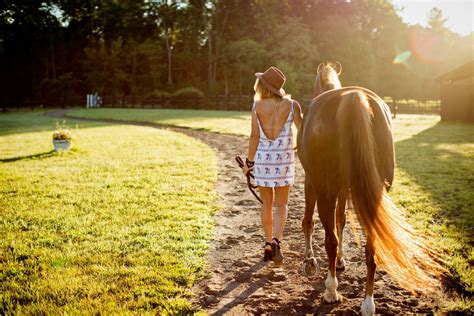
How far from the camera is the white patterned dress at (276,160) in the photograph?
3973 mm

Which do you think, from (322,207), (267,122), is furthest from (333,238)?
(267,122)

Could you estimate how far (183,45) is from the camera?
57.8 meters

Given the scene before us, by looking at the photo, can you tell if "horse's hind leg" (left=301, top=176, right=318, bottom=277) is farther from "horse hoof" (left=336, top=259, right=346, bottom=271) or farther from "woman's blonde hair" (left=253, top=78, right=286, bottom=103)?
"woman's blonde hair" (left=253, top=78, right=286, bottom=103)

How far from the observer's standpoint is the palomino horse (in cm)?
293

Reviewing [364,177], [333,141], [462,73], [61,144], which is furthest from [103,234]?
[462,73]

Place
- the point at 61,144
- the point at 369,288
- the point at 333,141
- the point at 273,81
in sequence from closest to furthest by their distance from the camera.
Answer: the point at 369,288 → the point at 333,141 → the point at 273,81 → the point at 61,144

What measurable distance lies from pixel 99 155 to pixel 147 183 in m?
4.44

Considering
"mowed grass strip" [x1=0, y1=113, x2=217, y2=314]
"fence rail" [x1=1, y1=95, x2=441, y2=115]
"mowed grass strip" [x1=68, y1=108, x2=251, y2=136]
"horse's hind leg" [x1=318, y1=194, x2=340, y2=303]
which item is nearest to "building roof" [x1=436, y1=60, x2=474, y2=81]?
"fence rail" [x1=1, y1=95, x2=441, y2=115]

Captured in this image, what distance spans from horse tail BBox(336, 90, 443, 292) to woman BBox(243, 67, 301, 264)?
918mm

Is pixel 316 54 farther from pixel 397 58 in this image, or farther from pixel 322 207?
pixel 322 207

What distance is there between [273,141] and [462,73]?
910 inches

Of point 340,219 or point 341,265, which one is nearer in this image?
point 341,265

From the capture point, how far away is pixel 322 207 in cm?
323

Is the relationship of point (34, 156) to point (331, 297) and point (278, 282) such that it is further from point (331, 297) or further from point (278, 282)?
point (331, 297)
